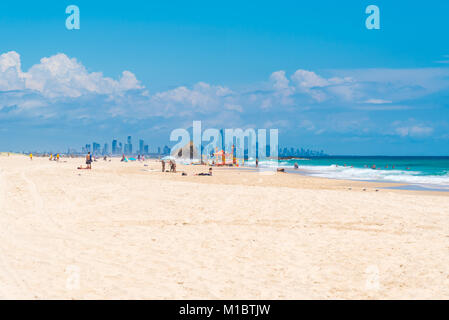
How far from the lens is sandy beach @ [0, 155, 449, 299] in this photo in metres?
6.05

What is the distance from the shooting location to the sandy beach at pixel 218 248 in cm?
605

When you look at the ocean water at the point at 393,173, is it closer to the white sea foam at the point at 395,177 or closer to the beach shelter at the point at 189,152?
the white sea foam at the point at 395,177

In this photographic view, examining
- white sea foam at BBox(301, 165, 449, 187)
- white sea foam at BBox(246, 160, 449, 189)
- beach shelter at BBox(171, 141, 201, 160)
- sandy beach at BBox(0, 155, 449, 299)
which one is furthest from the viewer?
beach shelter at BBox(171, 141, 201, 160)

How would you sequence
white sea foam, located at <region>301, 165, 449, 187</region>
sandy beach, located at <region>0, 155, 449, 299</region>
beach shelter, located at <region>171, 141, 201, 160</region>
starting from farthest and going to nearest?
beach shelter, located at <region>171, 141, 201, 160</region>, white sea foam, located at <region>301, 165, 449, 187</region>, sandy beach, located at <region>0, 155, 449, 299</region>

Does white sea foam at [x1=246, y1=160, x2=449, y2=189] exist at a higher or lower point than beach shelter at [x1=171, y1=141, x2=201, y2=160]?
lower

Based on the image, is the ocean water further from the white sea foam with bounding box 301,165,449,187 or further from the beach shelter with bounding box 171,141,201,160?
the beach shelter with bounding box 171,141,201,160

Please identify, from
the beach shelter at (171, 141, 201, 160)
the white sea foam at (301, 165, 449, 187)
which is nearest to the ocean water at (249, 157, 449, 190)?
the white sea foam at (301, 165, 449, 187)

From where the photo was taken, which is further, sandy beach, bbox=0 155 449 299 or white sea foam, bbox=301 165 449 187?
white sea foam, bbox=301 165 449 187

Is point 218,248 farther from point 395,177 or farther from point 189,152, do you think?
point 189,152

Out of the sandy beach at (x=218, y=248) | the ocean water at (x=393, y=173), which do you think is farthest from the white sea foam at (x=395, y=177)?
the sandy beach at (x=218, y=248)

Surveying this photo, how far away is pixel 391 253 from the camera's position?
8.35 m

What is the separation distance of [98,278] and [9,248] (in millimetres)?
2872
